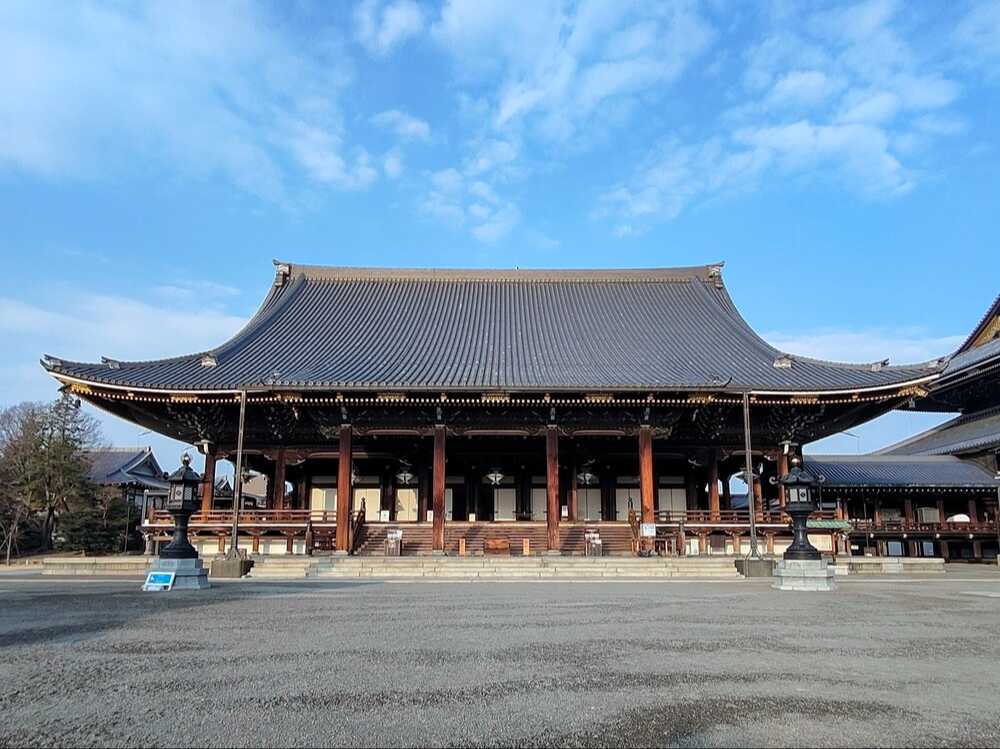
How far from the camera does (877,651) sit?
6648 millimetres

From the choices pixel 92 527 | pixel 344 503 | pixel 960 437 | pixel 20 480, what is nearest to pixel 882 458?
pixel 960 437

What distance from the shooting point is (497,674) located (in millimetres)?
5531

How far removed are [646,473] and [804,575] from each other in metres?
7.11

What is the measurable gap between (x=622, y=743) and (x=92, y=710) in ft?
10.7

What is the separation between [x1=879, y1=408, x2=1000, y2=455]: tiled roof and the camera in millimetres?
29594

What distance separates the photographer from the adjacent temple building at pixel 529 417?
1984cm

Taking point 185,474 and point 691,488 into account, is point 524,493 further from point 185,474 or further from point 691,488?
point 185,474

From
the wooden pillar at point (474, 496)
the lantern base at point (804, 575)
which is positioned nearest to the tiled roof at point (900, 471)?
the wooden pillar at point (474, 496)

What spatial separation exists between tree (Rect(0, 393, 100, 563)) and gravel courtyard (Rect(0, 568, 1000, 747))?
22934 mm

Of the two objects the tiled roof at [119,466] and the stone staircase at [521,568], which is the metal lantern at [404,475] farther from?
the tiled roof at [119,466]

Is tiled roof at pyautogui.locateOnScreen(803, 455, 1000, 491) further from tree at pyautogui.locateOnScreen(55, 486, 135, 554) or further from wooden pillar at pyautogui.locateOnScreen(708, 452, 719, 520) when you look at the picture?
tree at pyautogui.locateOnScreen(55, 486, 135, 554)

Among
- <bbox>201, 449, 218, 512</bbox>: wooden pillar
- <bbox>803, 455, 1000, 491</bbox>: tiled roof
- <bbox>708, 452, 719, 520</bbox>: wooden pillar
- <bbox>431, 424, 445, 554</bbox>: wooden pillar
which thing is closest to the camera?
<bbox>431, 424, 445, 554</bbox>: wooden pillar

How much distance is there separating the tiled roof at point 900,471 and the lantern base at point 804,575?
14248mm

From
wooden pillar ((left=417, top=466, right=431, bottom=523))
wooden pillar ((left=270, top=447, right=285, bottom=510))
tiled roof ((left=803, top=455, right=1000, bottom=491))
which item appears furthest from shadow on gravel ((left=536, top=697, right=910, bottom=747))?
tiled roof ((left=803, top=455, right=1000, bottom=491))
